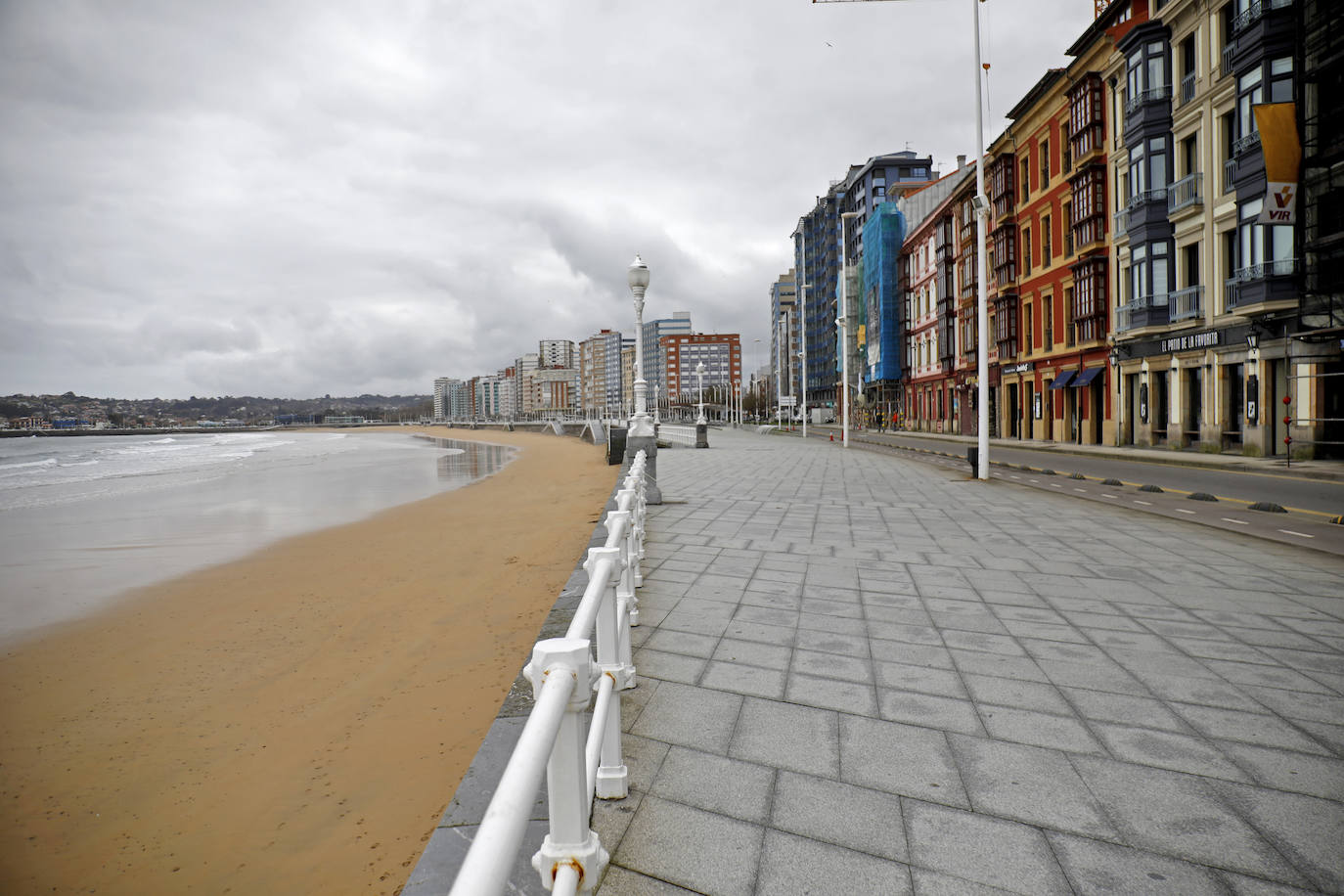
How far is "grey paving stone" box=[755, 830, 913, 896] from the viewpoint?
226 cm

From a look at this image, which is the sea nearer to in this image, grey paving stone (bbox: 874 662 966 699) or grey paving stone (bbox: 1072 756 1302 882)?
grey paving stone (bbox: 874 662 966 699)

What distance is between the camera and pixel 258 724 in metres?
5.02

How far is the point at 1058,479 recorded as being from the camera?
15312mm

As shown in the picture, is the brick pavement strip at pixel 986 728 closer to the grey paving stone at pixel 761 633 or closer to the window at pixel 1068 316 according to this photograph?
the grey paving stone at pixel 761 633

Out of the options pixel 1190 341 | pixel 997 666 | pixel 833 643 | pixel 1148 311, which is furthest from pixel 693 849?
pixel 1148 311

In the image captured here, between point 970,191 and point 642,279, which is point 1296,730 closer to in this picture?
point 642,279

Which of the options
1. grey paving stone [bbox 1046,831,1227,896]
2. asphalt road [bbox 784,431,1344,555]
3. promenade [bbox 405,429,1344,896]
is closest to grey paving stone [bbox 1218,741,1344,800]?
promenade [bbox 405,429,1344,896]

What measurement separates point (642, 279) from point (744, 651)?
27.8 ft

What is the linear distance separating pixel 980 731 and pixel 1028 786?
0.50 meters

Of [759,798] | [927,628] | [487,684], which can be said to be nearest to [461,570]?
[487,684]

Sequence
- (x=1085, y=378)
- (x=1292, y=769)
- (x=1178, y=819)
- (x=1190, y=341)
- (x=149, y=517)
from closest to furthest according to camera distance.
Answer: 1. (x=1178, y=819)
2. (x=1292, y=769)
3. (x=149, y=517)
4. (x=1190, y=341)
5. (x=1085, y=378)

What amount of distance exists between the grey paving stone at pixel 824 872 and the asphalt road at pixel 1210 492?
7.84 meters

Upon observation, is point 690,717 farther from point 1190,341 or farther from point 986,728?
point 1190,341

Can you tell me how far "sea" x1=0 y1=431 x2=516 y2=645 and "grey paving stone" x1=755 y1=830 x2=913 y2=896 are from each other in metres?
8.90
